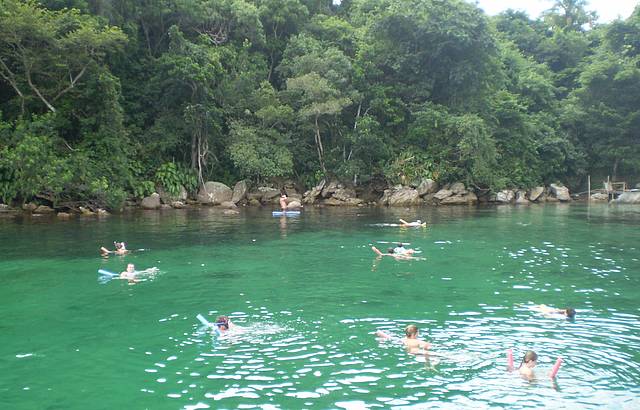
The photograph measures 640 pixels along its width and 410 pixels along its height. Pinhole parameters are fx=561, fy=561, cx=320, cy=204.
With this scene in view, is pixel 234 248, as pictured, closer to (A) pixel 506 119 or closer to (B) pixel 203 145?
(B) pixel 203 145

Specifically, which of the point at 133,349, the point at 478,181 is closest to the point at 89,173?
the point at 133,349

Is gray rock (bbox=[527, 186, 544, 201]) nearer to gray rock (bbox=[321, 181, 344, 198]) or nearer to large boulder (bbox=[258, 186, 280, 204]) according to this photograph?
gray rock (bbox=[321, 181, 344, 198])

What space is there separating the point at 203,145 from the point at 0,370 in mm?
36610

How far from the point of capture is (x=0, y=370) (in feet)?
31.3

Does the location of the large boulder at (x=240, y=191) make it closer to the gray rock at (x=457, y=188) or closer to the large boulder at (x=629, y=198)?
the gray rock at (x=457, y=188)

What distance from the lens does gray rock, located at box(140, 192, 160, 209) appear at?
137ft

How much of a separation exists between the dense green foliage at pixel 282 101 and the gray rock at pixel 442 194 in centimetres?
113

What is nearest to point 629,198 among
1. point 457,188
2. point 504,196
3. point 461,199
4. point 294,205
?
point 504,196

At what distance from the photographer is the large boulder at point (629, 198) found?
161 feet

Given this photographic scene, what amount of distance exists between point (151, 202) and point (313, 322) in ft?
105

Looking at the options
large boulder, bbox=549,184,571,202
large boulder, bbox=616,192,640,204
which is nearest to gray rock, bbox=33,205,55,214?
large boulder, bbox=549,184,571,202

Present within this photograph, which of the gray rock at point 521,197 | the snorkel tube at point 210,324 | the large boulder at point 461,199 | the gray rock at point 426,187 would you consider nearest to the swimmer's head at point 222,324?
the snorkel tube at point 210,324

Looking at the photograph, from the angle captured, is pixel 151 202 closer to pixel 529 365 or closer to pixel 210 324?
pixel 210 324

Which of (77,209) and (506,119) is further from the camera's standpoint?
(506,119)
